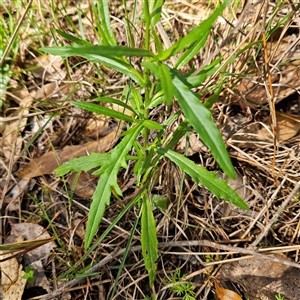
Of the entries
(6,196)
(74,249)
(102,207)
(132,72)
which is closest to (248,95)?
(132,72)

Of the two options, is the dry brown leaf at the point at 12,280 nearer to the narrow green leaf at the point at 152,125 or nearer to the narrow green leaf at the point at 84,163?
the narrow green leaf at the point at 84,163

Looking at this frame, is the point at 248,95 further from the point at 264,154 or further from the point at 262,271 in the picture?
the point at 262,271

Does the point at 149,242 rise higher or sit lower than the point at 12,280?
higher

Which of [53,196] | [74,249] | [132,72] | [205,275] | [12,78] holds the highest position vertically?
[132,72]

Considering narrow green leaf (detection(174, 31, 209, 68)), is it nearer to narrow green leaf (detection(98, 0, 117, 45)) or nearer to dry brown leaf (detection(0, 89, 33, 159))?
narrow green leaf (detection(98, 0, 117, 45))

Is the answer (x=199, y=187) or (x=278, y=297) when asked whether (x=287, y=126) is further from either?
(x=278, y=297)

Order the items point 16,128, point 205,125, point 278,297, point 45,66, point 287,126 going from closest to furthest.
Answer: point 205,125 → point 278,297 → point 287,126 → point 16,128 → point 45,66

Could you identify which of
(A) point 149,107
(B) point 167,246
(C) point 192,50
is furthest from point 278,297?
(C) point 192,50
